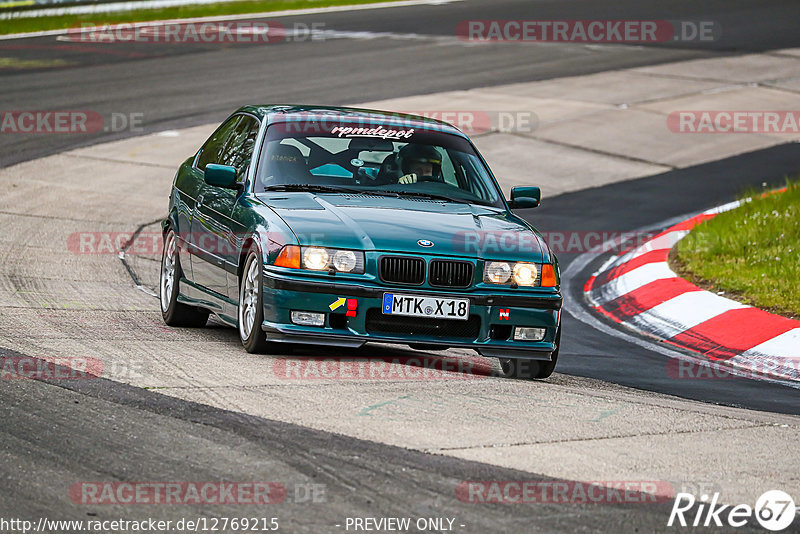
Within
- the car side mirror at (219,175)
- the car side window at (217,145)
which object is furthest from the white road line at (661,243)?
the car side mirror at (219,175)

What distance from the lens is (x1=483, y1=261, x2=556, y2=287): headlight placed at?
24.8ft

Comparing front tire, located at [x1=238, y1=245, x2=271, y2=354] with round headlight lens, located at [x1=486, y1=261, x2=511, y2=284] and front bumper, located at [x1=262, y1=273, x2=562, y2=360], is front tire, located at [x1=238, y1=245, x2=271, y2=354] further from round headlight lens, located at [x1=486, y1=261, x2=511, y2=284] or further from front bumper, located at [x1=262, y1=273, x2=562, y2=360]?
round headlight lens, located at [x1=486, y1=261, x2=511, y2=284]

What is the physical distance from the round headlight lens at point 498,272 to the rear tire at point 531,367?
0.54 meters

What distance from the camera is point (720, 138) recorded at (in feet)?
64.6

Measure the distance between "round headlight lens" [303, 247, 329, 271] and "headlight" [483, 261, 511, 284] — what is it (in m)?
0.93

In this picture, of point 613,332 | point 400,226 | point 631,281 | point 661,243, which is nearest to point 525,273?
point 400,226

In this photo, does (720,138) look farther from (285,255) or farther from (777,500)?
(777,500)

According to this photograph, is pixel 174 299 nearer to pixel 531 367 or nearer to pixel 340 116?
pixel 340 116

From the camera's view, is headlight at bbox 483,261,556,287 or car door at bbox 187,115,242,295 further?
car door at bbox 187,115,242,295

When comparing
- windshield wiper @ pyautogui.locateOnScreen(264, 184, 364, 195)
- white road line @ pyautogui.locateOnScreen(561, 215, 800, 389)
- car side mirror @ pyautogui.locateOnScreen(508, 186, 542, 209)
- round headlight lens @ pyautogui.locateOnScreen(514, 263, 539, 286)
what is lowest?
white road line @ pyautogui.locateOnScreen(561, 215, 800, 389)

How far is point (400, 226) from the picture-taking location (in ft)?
25.0

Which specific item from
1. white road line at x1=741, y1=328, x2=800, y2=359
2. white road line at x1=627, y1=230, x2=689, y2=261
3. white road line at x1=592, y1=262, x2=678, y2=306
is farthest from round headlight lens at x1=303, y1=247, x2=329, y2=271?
white road line at x1=627, y1=230, x2=689, y2=261

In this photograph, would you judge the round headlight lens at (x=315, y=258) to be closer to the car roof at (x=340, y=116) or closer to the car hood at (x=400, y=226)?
the car hood at (x=400, y=226)

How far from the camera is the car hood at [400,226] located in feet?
24.4
